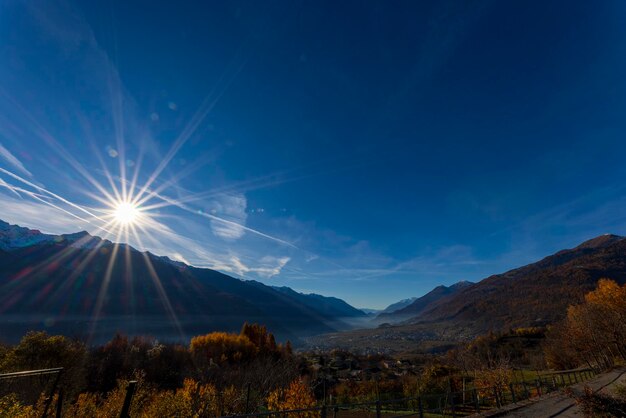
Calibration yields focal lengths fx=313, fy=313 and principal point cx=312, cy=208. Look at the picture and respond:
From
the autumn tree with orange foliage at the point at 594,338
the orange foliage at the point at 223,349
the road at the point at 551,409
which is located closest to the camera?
the road at the point at 551,409

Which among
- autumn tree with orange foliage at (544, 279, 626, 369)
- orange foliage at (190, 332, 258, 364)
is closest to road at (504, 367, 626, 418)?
autumn tree with orange foliage at (544, 279, 626, 369)

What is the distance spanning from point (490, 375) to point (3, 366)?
4817 centimetres

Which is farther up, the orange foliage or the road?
the orange foliage

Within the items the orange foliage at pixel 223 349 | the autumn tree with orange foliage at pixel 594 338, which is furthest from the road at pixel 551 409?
the orange foliage at pixel 223 349

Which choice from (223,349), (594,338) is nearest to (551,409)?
(594,338)

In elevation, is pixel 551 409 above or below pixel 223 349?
below

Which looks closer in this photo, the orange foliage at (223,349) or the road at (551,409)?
the road at (551,409)

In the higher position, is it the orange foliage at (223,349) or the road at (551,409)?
the orange foliage at (223,349)

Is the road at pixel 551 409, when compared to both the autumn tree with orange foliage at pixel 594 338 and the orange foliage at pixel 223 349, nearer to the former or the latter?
the autumn tree with orange foliage at pixel 594 338

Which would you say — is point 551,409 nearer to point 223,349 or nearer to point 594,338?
point 594,338

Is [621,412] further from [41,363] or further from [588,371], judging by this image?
[41,363]

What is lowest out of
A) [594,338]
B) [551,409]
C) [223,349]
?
[551,409]

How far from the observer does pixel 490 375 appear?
30297 millimetres

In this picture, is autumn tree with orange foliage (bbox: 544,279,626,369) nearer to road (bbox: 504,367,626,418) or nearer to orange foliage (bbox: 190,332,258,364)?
road (bbox: 504,367,626,418)
